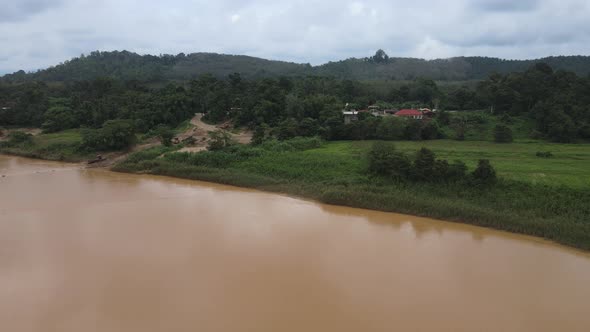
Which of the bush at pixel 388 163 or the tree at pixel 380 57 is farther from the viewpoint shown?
the tree at pixel 380 57

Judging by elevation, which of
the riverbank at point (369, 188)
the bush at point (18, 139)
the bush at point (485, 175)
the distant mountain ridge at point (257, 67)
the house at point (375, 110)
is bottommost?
the riverbank at point (369, 188)

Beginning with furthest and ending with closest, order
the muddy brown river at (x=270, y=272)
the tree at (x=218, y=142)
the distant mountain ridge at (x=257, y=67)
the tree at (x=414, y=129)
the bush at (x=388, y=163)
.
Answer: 1. the distant mountain ridge at (x=257, y=67)
2. the tree at (x=414, y=129)
3. the tree at (x=218, y=142)
4. the bush at (x=388, y=163)
5. the muddy brown river at (x=270, y=272)

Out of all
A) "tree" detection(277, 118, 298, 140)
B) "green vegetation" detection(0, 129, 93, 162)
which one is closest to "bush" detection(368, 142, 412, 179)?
"tree" detection(277, 118, 298, 140)

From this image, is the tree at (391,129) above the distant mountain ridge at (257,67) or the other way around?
the other way around

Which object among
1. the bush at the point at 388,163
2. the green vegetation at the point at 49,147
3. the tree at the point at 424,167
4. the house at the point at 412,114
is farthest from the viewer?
the house at the point at 412,114

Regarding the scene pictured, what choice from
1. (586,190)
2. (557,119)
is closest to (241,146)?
(586,190)

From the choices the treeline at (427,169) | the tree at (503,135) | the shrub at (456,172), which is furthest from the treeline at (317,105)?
the shrub at (456,172)

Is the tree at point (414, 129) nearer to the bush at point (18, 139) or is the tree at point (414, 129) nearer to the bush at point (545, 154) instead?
the bush at point (545, 154)

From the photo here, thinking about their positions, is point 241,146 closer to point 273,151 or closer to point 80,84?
point 273,151
